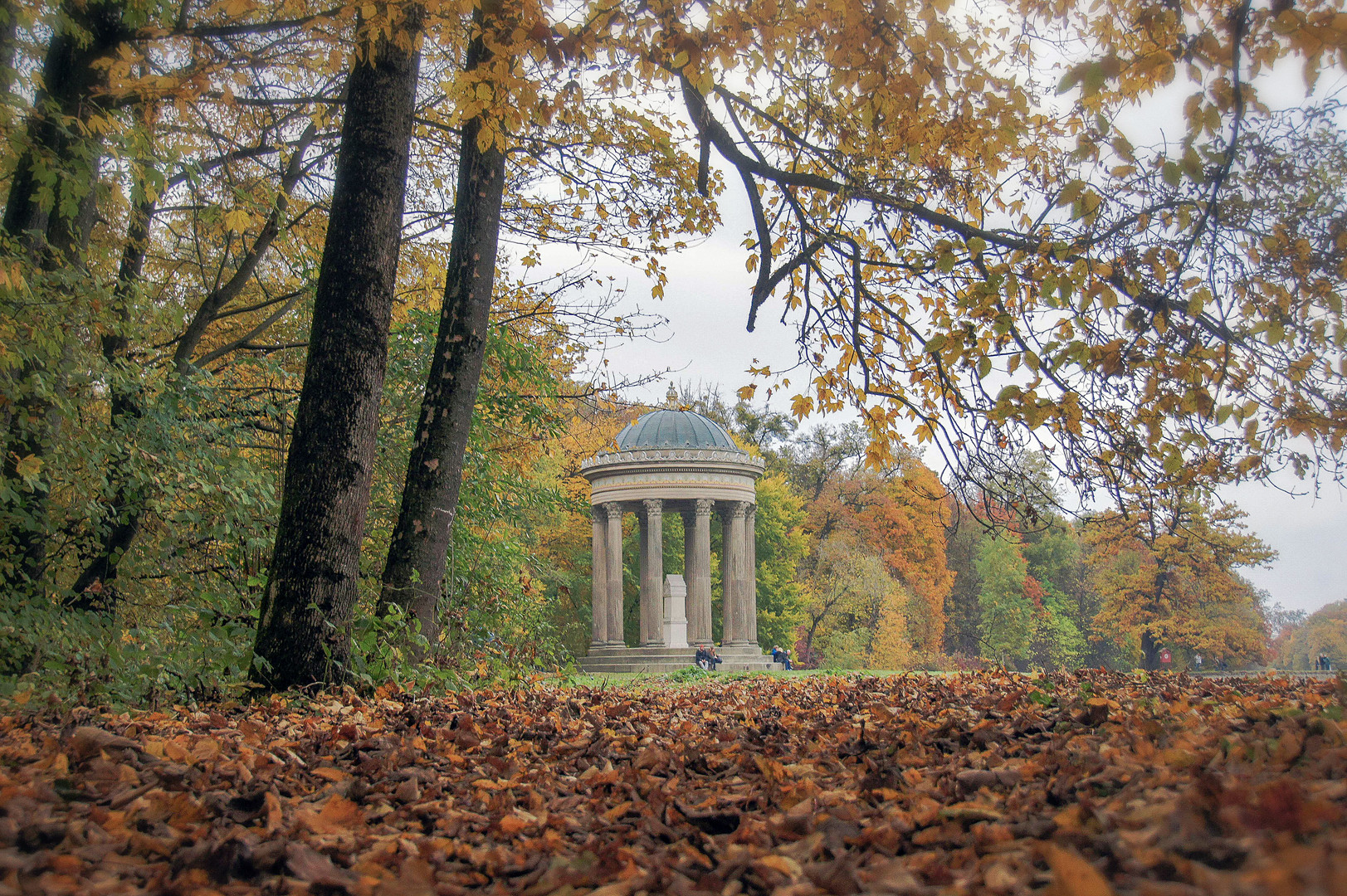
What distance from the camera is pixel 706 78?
4469mm

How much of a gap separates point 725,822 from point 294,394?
26.2 feet

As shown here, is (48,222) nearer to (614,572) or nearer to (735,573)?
(614,572)

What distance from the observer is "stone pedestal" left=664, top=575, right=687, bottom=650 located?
31.7 meters

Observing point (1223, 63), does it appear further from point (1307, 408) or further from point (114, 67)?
point (114, 67)

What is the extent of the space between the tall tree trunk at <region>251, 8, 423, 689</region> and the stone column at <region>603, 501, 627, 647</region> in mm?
26294

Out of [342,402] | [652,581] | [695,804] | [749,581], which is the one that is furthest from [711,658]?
[695,804]

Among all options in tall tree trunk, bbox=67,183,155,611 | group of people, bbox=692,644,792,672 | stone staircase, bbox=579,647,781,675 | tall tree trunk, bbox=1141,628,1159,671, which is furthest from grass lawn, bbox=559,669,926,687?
tall tree trunk, bbox=1141,628,1159,671

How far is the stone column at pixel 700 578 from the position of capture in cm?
3153

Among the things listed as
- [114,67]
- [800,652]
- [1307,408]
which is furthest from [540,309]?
[800,652]

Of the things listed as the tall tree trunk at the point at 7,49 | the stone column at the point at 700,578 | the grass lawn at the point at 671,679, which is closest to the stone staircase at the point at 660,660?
the stone column at the point at 700,578

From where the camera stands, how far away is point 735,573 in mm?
32719

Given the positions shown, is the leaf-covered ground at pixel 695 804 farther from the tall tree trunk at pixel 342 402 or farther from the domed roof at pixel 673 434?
the domed roof at pixel 673 434

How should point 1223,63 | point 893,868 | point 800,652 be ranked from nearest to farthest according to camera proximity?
point 893,868
point 1223,63
point 800,652

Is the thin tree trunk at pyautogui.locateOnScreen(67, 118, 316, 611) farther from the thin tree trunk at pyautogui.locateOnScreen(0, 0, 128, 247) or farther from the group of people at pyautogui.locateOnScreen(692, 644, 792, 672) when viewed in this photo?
the group of people at pyautogui.locateOnScreen(692, 644, 792, 672)
